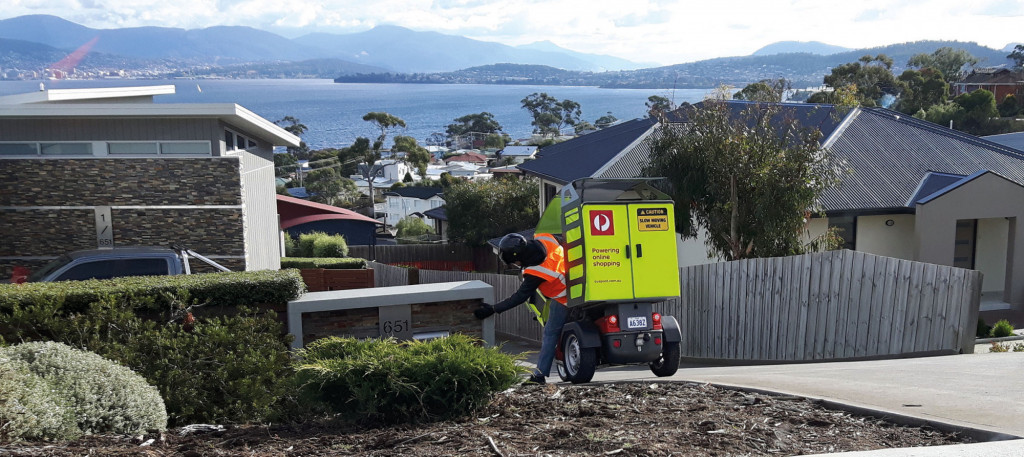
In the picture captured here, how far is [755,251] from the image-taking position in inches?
553

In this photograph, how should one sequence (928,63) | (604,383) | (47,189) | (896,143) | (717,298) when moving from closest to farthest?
(604,383) < (717,298) < (47,189) < (896,143) < (928,63)

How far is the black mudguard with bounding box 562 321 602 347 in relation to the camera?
7.77 metres

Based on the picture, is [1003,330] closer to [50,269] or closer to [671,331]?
[671,331]

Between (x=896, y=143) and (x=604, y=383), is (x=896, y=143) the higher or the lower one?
the higher one

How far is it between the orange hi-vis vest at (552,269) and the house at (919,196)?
813 centimetres

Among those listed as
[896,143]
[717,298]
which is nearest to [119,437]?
[717,298]

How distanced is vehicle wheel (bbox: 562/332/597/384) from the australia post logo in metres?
1.02

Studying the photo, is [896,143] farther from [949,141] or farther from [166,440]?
[166,440]

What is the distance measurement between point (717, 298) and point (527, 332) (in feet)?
16.3

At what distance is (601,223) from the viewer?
25.6 ft

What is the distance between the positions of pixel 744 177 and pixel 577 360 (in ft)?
22.8

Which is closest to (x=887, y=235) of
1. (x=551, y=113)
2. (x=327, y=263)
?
(x=327, y=263)

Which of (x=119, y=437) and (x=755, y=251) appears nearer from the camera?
(x=119, y=437)

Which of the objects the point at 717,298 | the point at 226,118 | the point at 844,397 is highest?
the point at 226,118
